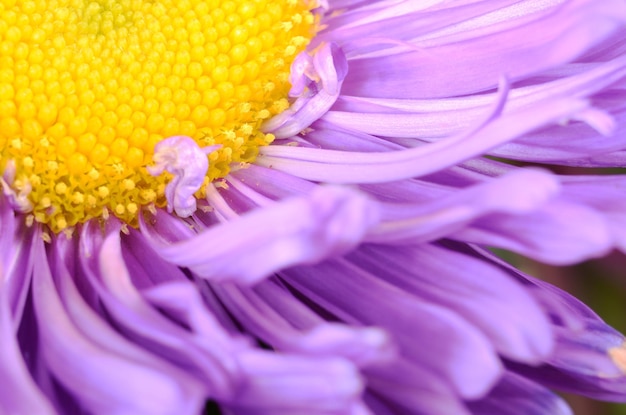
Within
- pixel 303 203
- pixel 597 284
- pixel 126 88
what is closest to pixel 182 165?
pixel 126 88

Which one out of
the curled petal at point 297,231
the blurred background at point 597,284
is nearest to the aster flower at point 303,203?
the curled petal at point 297,231

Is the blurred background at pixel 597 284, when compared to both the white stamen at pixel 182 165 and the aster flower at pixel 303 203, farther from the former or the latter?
the white stamen at pixel 182 165

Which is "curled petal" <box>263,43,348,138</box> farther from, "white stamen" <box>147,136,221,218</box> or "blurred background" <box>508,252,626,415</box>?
"blurred background" <box>508,252,626,415</box>

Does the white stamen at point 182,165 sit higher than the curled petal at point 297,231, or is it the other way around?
the curled petal at point 297,231

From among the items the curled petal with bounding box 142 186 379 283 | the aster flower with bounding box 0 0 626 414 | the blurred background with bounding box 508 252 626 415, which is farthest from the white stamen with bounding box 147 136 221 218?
the blurred background with bounding box 508 252 626 415

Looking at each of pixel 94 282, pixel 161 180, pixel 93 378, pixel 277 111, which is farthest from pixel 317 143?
pixel 93 378

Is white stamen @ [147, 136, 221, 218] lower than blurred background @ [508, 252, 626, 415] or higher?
higher

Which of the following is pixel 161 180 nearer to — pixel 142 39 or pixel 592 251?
pixel 142 39

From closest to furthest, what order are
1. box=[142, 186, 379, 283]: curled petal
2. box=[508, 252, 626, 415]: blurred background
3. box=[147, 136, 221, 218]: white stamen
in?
box=[142, 186, 379, 283]: curled petal → box=[147, 136, 221, 218]: white stamen → box=[508, 252, 626, 415]: blurred background
